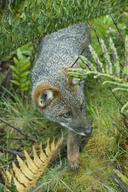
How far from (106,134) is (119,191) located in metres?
0.87

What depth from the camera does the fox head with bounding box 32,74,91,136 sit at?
3.57 m

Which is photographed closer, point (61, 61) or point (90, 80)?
point (61, 61)

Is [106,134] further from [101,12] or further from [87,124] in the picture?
[101,12]

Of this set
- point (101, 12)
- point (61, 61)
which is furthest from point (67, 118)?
point (101, 12)

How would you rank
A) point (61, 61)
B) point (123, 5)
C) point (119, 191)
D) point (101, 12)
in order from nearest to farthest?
point (119, 191) < point (101, 12) < point (123, 5) < point (61, 61)

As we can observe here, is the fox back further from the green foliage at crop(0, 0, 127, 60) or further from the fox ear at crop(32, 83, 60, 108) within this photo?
the green foliage at crop(0, 0, 127, 60)

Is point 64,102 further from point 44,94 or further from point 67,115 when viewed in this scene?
point 44,94

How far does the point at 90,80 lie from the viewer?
4.69 metres

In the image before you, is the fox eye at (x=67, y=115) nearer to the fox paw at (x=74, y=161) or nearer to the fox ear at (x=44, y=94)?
the fox ear at (x=44, y=94)

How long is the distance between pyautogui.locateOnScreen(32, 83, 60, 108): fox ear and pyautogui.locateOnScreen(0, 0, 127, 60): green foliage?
78cm

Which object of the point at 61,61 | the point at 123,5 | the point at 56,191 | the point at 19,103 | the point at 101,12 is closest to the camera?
the point at 56,191

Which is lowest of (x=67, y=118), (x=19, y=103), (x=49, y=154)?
(x=49, y=154)

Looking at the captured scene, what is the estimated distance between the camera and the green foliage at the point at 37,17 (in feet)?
9.36

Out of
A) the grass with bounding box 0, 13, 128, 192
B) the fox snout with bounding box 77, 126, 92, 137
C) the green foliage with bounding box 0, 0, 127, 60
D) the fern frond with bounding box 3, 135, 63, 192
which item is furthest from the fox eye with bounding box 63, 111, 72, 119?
the green foliage with bounding box 0, 0, 127, 60
